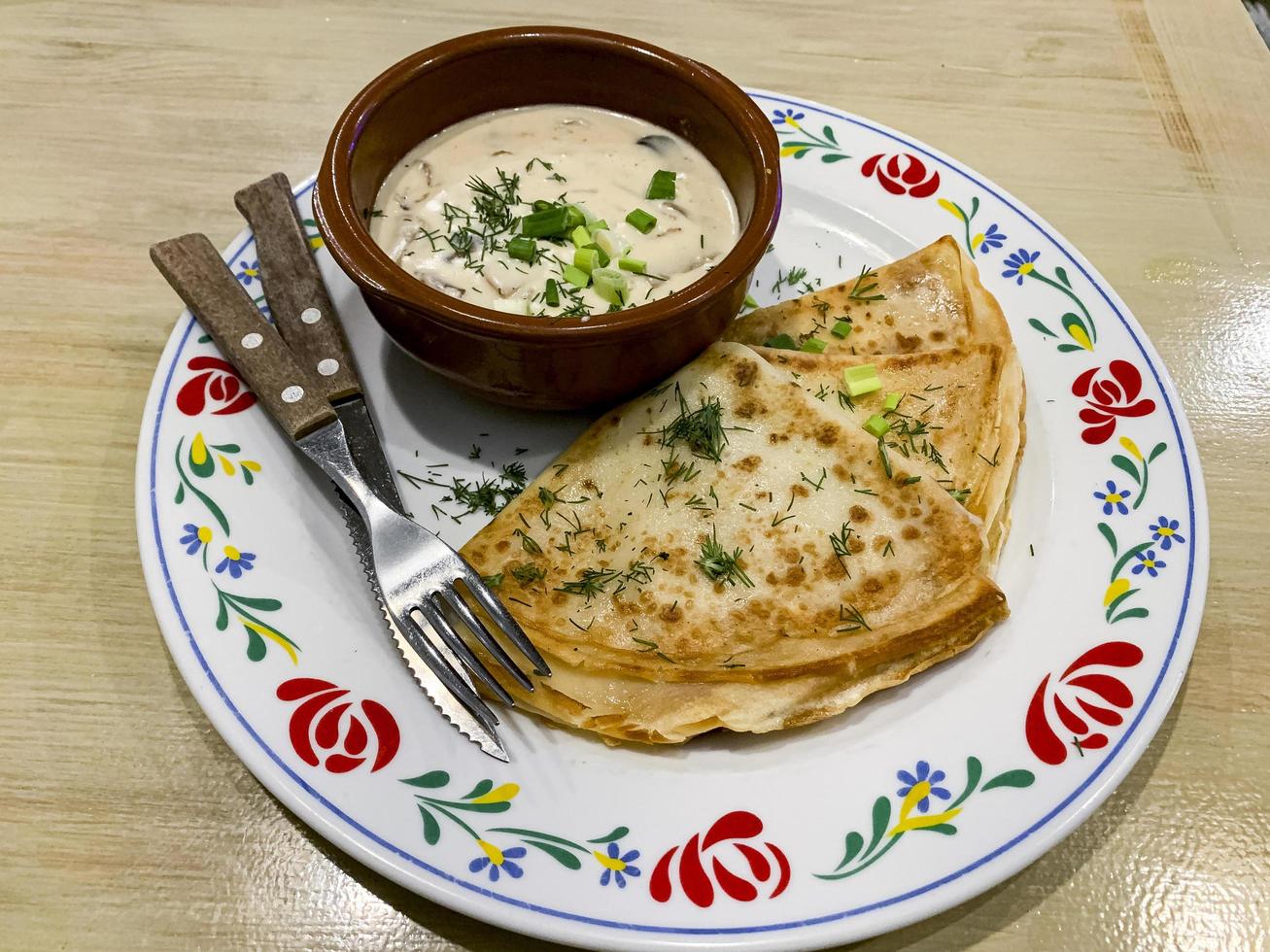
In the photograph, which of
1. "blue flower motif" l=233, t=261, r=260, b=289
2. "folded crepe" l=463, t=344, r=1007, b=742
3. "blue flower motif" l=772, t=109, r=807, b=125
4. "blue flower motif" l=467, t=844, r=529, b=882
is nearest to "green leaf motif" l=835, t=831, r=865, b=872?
"folded crepe" l=463, t=344, r=1007, b=742

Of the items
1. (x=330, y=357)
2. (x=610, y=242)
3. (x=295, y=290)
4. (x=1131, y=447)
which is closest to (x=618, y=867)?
(x=330, y=357)

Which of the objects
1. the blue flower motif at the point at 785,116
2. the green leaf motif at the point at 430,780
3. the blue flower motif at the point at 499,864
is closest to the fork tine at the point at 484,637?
the green leaf motif at the point at 430,780

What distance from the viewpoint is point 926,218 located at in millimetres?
3328

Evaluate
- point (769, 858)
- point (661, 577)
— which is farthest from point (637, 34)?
point (769, 858)

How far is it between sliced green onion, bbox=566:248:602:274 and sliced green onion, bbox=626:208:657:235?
0.20 m

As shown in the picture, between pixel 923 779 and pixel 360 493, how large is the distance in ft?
5.15

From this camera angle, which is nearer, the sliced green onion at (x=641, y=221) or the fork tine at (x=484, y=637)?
the fork tine at (x=484, y=637)

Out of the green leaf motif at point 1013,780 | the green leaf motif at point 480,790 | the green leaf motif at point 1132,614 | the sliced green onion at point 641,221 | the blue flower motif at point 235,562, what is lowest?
the green leaf motif at point 480,790

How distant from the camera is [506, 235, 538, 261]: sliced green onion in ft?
9.19

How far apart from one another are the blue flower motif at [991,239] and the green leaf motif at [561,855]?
2367mm

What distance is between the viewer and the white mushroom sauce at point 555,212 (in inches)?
109

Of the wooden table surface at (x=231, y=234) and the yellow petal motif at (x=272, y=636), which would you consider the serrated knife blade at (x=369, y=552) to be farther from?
the wooden table surface at (x=231, y=234)

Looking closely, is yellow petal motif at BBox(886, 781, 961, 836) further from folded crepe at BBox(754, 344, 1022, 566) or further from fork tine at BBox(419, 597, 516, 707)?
fork tine at BBox(419, 597, 516, 707)

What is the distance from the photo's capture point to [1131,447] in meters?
2.74
